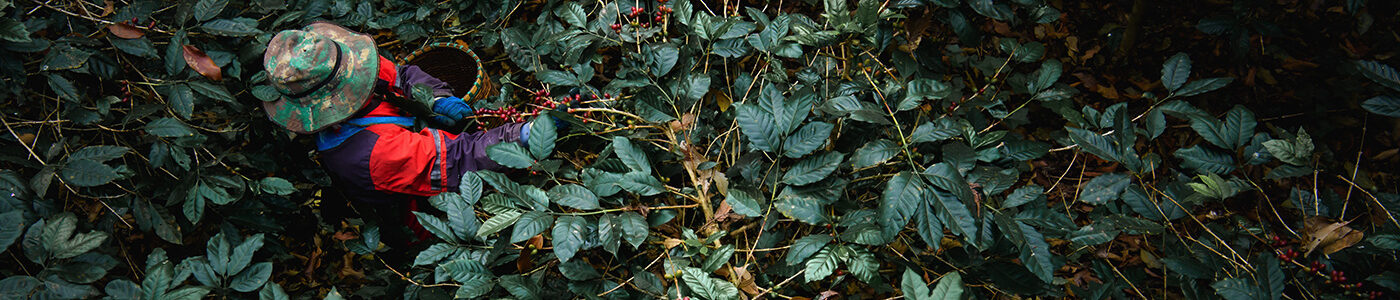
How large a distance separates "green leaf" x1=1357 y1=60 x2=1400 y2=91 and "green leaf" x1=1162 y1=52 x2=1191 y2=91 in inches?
11.6

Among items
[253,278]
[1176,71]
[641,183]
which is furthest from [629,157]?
[1176,71]

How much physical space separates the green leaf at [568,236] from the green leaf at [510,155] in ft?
0.75

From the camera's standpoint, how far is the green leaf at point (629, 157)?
1.51m

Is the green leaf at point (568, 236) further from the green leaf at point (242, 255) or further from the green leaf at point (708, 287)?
the green leaf at point (242, 255)

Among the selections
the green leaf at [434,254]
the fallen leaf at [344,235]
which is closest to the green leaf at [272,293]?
the green leaf at [434,254]

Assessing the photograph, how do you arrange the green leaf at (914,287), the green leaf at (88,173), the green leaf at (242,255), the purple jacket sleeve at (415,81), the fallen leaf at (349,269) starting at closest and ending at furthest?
the green leaf at (914,287) → the green leaf at (242,255) → the green leaf at (88,173) → the purple jacket sleeve at (415,81) → the fallen leaf at (349,269)

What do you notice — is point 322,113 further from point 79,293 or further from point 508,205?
point 508,205

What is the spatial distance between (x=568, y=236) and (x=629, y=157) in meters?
0.24

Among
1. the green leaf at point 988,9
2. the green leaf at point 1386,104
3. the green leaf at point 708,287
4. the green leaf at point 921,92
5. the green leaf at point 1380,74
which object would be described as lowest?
the green leaf at point 708,287

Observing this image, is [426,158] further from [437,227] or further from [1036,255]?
[1036,255]

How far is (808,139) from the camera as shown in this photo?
137cm

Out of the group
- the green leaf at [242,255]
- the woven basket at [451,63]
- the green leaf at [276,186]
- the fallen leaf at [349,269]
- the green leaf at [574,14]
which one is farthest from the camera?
the fallen leaf at [349,269]

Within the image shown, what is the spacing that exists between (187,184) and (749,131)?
1893 mm

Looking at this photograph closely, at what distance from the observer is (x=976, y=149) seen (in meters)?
1.47
